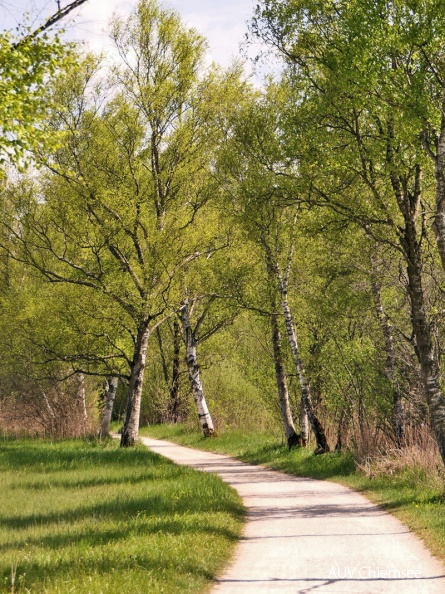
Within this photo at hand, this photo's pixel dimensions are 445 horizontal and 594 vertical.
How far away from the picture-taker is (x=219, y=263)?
86.8 ft

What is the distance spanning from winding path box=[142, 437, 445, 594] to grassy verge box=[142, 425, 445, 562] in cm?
30

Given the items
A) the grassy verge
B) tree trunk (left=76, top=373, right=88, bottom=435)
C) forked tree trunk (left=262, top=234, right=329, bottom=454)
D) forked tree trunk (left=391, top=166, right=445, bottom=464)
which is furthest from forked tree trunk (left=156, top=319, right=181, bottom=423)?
forked tree trunk (left=391, top=166, right=445, bottom=464)

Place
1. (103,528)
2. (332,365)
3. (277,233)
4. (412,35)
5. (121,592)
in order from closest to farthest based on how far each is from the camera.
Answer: (121,592) < (103,528) < (412,35) < (332,365) < (277,233)

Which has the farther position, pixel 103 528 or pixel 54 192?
pixel 54 192

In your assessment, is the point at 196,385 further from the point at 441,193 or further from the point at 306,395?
the point at 441,193

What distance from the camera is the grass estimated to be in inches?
326

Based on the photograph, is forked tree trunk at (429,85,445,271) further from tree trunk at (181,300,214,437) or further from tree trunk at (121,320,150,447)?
tree trunk at (181,300,214,437)

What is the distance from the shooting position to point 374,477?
16516mm

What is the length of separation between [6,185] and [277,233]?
47.6 feet

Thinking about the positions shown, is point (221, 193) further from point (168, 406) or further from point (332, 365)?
point (168, 406)

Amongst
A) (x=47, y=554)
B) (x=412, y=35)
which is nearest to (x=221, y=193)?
(x=412, y=35)

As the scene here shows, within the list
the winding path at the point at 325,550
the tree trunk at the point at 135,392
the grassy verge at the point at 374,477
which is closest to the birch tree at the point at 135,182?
the tree trunk at the point at 135,392

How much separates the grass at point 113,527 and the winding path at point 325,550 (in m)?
0.43

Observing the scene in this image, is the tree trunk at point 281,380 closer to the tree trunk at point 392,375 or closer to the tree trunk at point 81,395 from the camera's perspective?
the tree trunk at point 392,375
